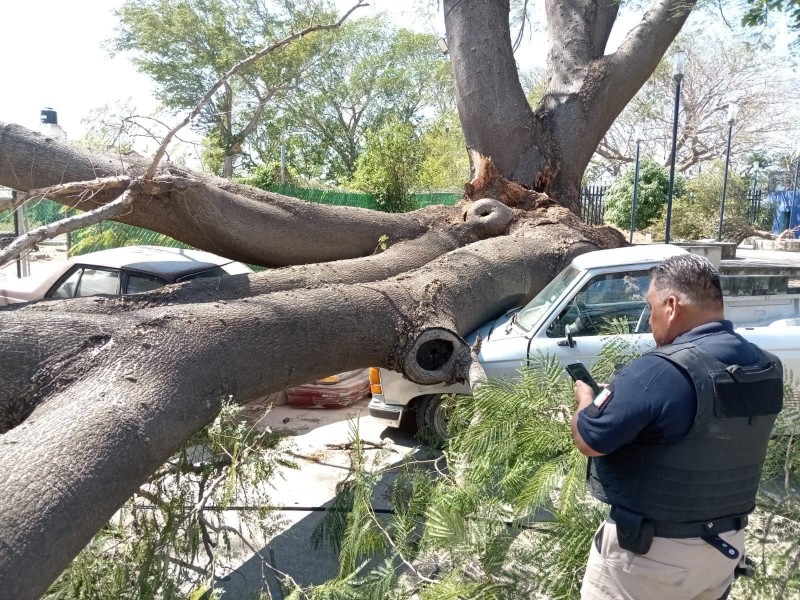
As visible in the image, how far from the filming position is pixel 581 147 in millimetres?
7270

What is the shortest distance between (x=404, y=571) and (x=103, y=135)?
403cm

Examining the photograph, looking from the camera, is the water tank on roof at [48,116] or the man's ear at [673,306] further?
the water tank on roof at [48,116]

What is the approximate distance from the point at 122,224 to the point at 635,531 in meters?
7.65

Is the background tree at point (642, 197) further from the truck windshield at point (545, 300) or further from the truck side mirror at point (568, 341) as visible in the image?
the truck side mirror at point (568, 341)

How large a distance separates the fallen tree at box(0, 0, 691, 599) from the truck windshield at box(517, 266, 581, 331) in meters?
0.28

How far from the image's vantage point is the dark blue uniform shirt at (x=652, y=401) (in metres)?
1.99

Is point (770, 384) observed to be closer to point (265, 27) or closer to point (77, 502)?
point (77, 502)

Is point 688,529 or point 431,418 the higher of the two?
point 688,529

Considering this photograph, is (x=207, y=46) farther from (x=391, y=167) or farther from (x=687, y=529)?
(x=687, y=529)

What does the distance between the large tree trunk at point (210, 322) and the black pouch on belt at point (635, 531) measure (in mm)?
1829

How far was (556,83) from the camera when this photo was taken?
7.46 m

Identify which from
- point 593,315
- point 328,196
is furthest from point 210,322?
point 328,196

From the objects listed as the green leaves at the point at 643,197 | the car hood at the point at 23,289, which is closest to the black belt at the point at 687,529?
the car hood at the point at 23,289

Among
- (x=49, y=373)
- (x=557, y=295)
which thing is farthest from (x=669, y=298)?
(x=557, y=295)
